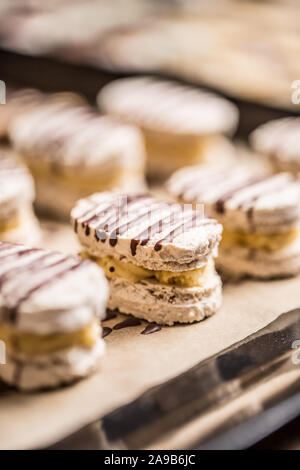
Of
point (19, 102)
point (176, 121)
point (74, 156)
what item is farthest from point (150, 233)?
point (19, 102)

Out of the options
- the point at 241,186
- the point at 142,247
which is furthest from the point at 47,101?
the point at 142,247

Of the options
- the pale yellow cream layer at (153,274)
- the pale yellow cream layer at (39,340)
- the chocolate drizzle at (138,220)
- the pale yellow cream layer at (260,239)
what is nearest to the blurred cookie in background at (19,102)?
the chocolate drizzle at (138,220)

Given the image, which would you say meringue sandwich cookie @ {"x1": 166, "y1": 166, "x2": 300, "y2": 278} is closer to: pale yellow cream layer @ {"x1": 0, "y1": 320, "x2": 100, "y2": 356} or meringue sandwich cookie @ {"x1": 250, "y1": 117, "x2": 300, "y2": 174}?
meringue sandwich cookie @ {"x1": 250, "y1": 117, "x2": 300, "y2": 174}

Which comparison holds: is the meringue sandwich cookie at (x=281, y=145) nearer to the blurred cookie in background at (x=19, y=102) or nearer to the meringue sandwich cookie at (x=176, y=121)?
the meringue sandwich cookie at (x=176, y=121)

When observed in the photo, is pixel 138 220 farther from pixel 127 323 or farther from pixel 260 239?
pixel 260 239

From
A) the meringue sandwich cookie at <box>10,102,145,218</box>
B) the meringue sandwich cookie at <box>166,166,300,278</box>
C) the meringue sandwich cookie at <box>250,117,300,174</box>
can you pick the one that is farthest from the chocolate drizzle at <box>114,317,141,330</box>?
the meringue sandwich cookie at <box>250,117,300,174</box>
